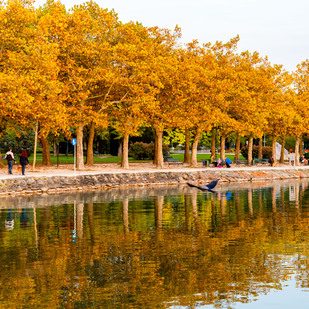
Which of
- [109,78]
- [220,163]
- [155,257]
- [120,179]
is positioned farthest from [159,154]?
[155,257]

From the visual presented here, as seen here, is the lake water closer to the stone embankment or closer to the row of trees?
the stone embankment

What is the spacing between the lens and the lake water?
35.7 feet

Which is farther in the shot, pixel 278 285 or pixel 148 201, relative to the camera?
pixel 148 201

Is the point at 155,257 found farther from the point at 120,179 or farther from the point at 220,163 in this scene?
the point at 220,163

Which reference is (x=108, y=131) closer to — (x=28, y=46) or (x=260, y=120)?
(x=260, y=120)

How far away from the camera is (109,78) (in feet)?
157

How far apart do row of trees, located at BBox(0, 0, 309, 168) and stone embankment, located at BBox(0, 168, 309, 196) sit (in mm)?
6372

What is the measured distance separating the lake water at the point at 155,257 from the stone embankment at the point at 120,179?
33.0ft

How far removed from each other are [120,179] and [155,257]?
93.2 feet

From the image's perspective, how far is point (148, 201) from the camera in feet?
99.4

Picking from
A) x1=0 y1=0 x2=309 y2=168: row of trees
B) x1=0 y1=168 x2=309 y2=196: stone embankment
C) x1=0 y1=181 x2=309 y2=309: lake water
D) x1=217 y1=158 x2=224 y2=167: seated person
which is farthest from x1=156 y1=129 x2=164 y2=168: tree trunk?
x1=0 y1=181 x2=309 y2=309: lake water

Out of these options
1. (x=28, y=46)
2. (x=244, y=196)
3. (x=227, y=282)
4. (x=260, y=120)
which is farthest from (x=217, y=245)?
(x=260, y=120)

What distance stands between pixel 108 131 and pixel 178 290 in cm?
7624

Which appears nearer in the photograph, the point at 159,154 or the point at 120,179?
the point at 120,179
